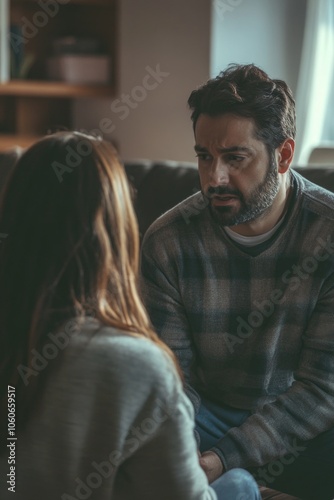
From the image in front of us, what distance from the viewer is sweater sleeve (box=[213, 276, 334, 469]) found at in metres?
1.55

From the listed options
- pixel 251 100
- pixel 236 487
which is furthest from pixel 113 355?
pixel 251 100

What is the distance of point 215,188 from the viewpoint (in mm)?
1665

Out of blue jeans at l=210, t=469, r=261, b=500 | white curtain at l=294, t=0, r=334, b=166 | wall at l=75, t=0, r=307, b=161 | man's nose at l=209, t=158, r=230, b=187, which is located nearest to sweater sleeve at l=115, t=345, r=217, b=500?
blue jeans at l=210, t=469, r=261, b=500

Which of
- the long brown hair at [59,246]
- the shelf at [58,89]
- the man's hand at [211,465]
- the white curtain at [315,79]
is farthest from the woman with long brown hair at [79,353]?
the shelf at [58,89]

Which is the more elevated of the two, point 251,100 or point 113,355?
point 251,100

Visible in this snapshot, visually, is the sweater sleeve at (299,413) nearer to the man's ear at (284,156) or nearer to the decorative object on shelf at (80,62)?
the man's ear at (284,156)

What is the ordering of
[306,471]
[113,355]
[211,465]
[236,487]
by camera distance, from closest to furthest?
[113,355] < [236,487] < [211,465] < [306,471]

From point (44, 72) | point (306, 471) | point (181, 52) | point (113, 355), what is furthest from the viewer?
point (44, 72)

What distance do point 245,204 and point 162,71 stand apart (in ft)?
7.01

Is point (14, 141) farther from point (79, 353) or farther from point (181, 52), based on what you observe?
point (79, 353)

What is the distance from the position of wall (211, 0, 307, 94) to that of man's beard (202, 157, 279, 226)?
189 cm

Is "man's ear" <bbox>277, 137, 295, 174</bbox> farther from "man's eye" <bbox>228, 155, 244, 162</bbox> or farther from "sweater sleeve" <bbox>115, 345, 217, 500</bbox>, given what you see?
"sweater sleeve" <bbox>115, 345, 217, 500</bbox>

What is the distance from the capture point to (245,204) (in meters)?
1.68

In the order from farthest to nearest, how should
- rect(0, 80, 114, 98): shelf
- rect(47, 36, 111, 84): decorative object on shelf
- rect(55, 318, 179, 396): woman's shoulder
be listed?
rect(47, 36, 111, 84): decorative object on shelf → rect(0, 80, 114, 98): shelf → rect(55, 318, 179, 396): woman's shoulder
